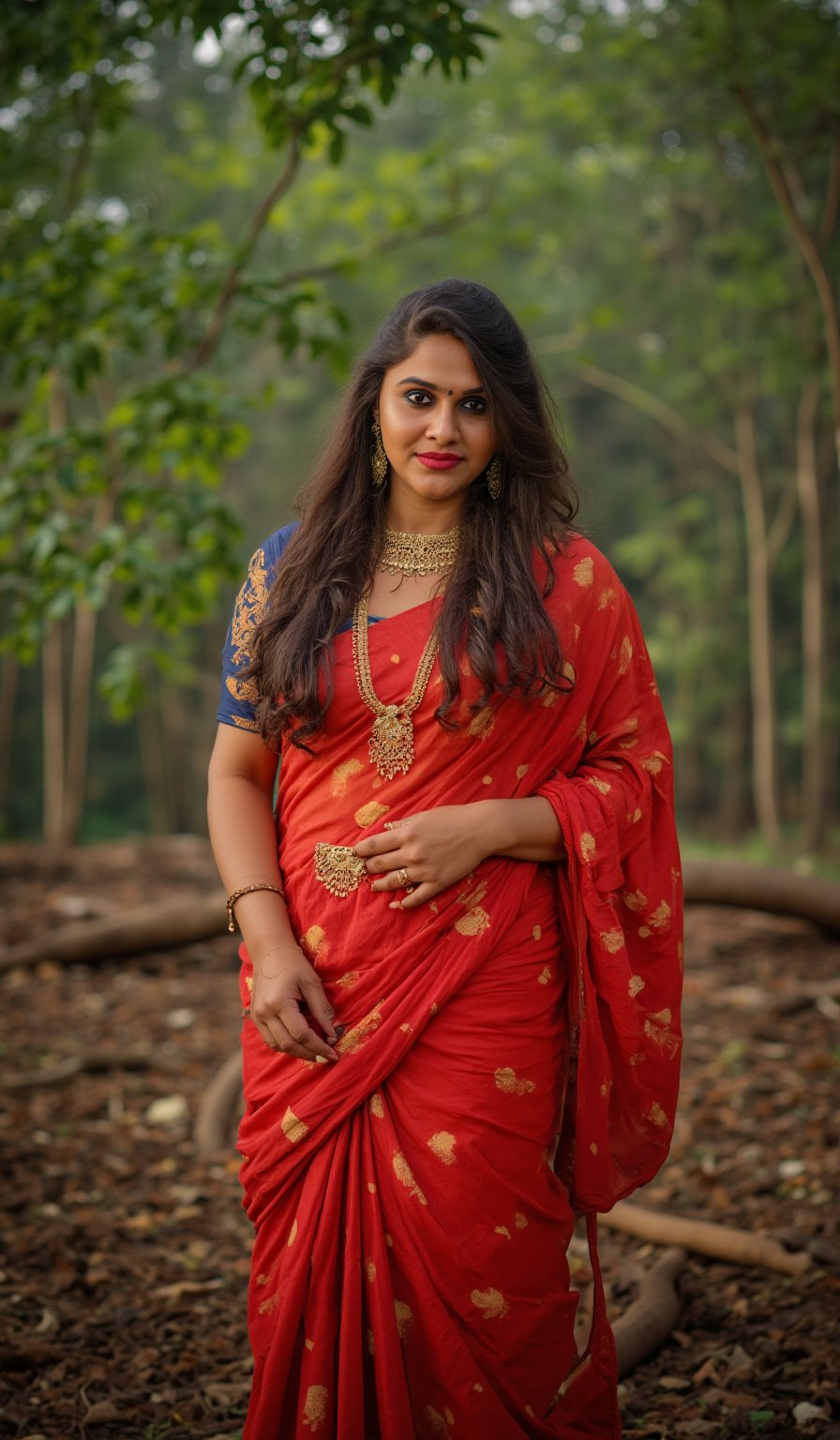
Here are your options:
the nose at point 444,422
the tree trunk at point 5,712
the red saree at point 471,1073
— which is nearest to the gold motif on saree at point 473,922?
the red saree at point 471,1073

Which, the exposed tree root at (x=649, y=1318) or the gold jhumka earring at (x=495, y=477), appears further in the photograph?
the exposed tree root at (x=649, y=1318)

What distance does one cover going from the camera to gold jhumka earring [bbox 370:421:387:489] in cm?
225

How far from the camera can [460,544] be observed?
7.14 ft

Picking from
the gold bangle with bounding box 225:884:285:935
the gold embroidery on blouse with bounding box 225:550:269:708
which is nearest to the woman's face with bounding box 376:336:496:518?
the gold embroidery on blouse with bounding box 225:550:269:708

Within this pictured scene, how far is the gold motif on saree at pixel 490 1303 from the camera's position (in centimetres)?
192

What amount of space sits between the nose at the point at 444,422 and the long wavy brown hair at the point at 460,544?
0.22ft

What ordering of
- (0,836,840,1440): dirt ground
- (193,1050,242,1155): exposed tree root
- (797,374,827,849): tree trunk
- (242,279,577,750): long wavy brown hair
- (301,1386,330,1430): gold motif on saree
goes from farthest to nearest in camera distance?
(797,374,827,849): tree trunk < (193,1050,242,1155): exposed tree root < (0,836,840,1440): dirt ground < (242,279,577,750): long wavy brown hair < (301,1386,330,1430): gold motif on saree

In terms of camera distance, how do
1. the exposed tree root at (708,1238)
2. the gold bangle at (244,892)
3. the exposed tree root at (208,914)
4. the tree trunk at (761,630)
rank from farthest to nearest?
the tree trunk at (761,630) < the exposed tree root at (208,914) < the exposed tree root at (708,1238) < the gold bangle at (244,892)

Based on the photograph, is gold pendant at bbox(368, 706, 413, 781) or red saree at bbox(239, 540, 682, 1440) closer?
red saree at bbox(239, 540, 682, 1440)

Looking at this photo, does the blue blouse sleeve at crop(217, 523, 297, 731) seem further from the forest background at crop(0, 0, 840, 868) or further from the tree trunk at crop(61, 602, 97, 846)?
the tree trunk at crop(61, 602, 97, 846)

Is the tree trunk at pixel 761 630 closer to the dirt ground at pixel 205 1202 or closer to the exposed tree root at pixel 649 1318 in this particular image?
the dirt ground at pixel 205 1202

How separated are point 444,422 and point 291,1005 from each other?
102cm

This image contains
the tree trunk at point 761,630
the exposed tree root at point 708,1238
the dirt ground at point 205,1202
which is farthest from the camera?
the tree trunk at point 761,630

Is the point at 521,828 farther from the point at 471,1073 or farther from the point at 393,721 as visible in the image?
the point at 471,1073
